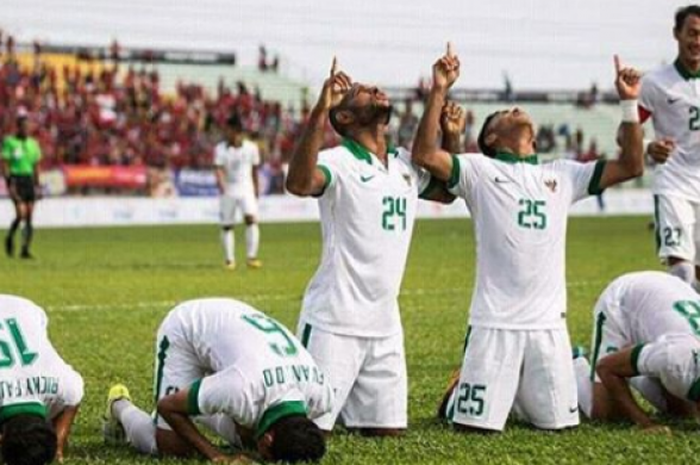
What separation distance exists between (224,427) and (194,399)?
600 millimetres

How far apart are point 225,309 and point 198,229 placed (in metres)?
30.6

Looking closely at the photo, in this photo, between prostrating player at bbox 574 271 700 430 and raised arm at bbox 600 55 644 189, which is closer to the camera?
prostrating player at bbox 574 271 700 430

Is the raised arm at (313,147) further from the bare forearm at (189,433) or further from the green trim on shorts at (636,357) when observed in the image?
the green trim on shorts at (636,357)

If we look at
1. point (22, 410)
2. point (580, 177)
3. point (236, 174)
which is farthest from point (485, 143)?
point (236, 174)

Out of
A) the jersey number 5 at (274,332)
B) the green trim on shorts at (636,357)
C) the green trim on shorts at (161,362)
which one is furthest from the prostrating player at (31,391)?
the green trim on shorts at (636,357)

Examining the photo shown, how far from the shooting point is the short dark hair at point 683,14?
1032 cm

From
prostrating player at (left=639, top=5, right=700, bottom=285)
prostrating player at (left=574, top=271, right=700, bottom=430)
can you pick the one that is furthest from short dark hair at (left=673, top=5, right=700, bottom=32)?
prostrating player at (left=574, top=271, right=700, bottom=430)

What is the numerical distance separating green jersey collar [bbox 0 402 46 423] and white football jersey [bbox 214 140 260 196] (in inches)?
635

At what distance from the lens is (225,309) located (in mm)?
7293

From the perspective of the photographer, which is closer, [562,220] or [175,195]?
[562,220]

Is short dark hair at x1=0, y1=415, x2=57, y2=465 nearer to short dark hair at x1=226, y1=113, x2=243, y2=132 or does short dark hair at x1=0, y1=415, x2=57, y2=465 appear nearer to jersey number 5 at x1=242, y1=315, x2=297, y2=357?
jersey number 5 at x1=242, y1=315, x2=297, y2=357

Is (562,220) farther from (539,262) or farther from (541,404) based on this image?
(541,404)

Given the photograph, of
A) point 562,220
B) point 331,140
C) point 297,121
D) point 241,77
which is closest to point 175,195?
point 331,140

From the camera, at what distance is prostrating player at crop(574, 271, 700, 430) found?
795cm
